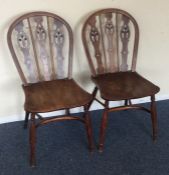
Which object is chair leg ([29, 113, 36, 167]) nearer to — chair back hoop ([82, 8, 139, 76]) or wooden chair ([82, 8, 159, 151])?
wooden chair ([82, 8, 159, 151])

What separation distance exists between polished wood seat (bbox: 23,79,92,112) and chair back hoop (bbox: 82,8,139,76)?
0.83ft

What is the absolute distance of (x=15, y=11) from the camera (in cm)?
182

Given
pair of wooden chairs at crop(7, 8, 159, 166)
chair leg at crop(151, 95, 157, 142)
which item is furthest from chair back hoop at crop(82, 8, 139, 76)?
chair leg at crop(151, 95, 157, 142)

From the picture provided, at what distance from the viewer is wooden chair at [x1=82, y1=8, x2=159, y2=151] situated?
74.3 inches

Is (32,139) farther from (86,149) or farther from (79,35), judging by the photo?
(79,35)

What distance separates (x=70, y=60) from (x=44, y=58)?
0.57ft

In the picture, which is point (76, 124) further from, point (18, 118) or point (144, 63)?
point (144, 63)

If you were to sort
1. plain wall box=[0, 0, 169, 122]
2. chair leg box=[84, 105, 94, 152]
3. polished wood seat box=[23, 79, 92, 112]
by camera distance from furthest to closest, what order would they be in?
plain wall box=[0, 0, 169, 122] < chair leg box=[84, 105, 94, 152] < polished wood seat box=[23, 79, 92, 112]

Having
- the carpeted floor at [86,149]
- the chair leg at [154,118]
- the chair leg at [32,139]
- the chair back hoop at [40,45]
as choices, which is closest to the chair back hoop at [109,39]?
the chair back hoop at [40,45]

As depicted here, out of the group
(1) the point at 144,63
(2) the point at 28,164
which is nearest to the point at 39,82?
(2) the point at 28,164

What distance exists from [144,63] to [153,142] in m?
0.63

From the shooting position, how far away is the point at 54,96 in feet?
5.64

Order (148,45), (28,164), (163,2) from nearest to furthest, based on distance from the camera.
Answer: (28,164), (163,2), (148,45)

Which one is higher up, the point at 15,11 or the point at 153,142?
the point at 15,11
